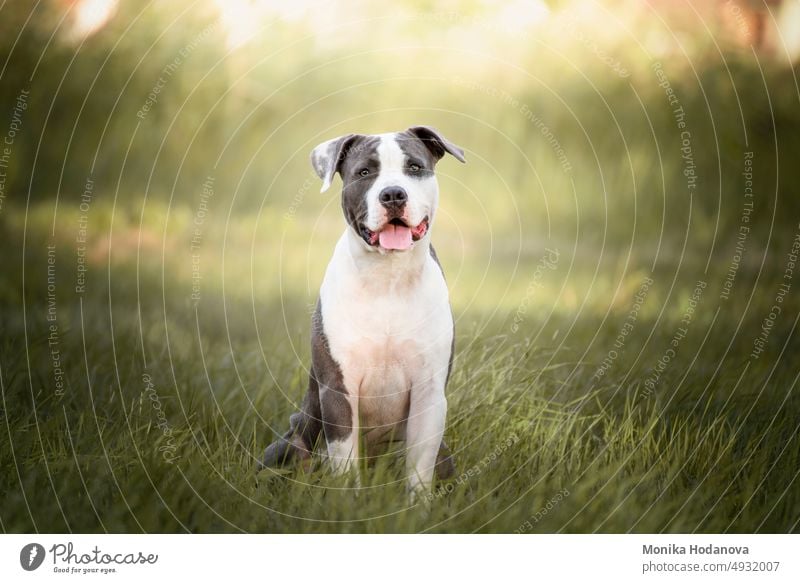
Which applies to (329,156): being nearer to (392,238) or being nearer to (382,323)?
(392,238)

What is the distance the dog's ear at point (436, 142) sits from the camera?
5.45 metres

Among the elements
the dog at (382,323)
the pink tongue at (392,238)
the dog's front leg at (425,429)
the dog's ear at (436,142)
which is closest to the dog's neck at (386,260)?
the dog at (382,323)

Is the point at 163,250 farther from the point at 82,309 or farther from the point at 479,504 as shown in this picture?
the point at 479,504

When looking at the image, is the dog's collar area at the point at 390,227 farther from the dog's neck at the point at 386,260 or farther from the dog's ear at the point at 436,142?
the dog's ear at the point at 436,142

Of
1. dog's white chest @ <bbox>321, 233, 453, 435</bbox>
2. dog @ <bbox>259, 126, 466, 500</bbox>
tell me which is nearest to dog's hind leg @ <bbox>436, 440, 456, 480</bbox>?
dog @ <bbox>259, 126, 466, 500</bbox>

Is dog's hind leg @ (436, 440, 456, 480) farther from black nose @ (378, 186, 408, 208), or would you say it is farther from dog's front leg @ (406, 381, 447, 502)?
black nose @ (378, 186, 408, 208)

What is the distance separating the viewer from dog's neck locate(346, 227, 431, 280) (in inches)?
213

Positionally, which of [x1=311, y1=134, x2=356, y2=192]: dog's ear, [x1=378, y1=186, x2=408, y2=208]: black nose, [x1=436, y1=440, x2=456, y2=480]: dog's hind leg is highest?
[x1=311, y1=134, x2=356, y2=192]: dog's ear

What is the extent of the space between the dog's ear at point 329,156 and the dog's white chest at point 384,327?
422 millimetres

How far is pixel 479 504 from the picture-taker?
5484 millimetres

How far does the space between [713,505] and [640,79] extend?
3636mm

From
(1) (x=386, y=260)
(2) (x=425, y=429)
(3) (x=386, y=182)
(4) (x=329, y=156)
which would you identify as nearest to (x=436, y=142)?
(3) (x=386, y=182)

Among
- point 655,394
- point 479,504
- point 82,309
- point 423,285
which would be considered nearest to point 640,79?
point 655,394

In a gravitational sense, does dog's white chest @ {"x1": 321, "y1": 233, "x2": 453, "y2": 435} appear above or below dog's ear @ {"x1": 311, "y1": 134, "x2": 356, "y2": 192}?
below
